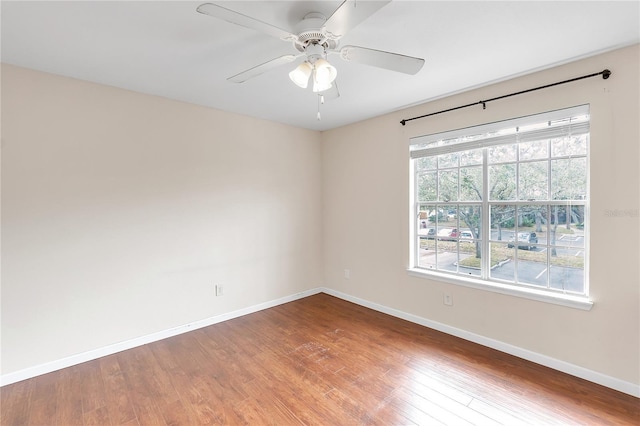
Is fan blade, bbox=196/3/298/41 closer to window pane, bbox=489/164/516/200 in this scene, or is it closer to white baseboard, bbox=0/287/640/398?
window pane, bbox=489/164/516/200

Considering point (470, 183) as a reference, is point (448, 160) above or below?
above

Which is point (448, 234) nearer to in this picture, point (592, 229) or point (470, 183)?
point (470, 183)

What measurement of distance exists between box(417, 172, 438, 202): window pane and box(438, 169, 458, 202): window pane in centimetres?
6

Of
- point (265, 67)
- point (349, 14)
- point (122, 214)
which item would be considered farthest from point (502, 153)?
point (122, 214)

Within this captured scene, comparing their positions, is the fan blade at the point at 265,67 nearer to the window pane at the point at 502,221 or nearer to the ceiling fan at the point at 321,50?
the ceiling fan at the point at 321,50

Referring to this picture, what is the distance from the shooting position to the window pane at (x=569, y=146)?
2285 mm

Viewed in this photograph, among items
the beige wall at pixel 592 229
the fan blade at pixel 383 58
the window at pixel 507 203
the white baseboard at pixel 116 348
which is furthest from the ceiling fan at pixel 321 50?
the white baseboard at pixel 116 348

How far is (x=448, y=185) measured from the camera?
123 inches

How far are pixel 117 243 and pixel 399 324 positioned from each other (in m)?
3.06

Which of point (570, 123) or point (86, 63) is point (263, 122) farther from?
point (570, 123)

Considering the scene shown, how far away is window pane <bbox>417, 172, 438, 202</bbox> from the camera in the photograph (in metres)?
3.25

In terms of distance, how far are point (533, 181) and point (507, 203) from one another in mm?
276

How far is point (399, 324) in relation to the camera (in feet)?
10.7

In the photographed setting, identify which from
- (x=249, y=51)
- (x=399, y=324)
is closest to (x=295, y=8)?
(x=249, y=51)
